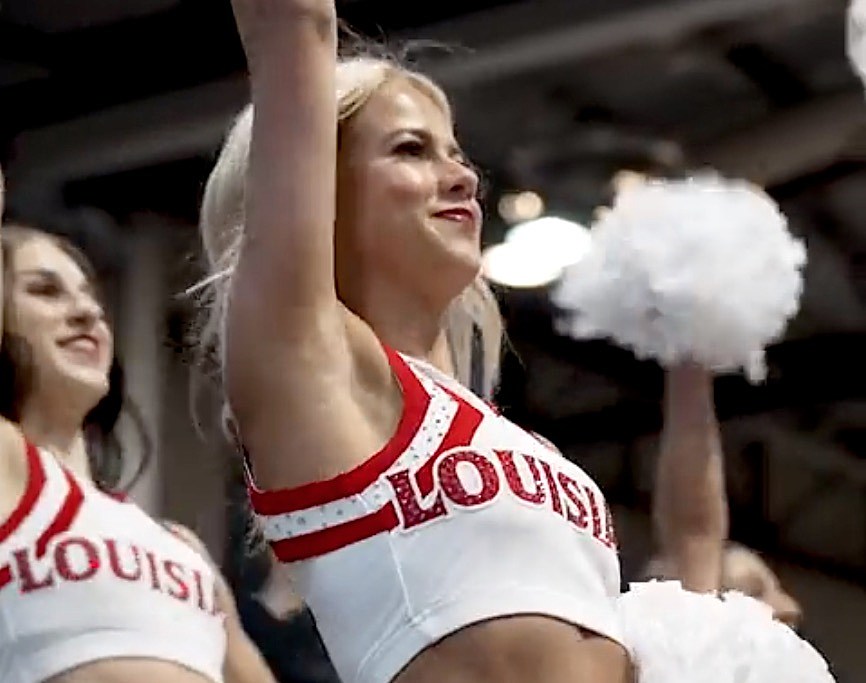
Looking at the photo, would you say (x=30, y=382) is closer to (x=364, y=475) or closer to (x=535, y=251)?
(x=364, y=475)

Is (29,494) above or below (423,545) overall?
below

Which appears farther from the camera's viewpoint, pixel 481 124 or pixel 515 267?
pixel 515 267

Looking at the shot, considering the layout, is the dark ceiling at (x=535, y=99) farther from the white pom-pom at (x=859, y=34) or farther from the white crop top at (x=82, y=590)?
the white crop top at (x=82, y=590)

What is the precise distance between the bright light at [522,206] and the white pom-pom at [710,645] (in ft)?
10.7

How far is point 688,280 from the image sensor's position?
188cm

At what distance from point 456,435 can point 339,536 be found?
11cm

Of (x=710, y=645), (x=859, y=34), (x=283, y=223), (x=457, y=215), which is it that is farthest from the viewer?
(x=859, y=34)

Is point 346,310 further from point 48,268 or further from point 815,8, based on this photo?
point 815,8

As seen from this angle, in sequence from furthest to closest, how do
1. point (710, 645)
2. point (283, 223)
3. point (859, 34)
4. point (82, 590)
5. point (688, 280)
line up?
point (859, 34) < point (688, 280) < point (82, 590) < point (710, 645) < point (283, 223)

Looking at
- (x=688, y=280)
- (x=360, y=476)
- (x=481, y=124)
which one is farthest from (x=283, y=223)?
(x=481, y=124)

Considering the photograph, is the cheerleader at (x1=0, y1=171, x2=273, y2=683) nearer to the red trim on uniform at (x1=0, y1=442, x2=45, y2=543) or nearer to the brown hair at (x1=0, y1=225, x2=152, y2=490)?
the red trim on uniform at (x1=0, y1=442, x2=45, y2=543)

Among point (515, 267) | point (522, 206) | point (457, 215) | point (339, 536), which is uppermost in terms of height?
point (457, 215)

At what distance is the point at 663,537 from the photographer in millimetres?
1907

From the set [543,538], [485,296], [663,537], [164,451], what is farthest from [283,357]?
[164,451]
